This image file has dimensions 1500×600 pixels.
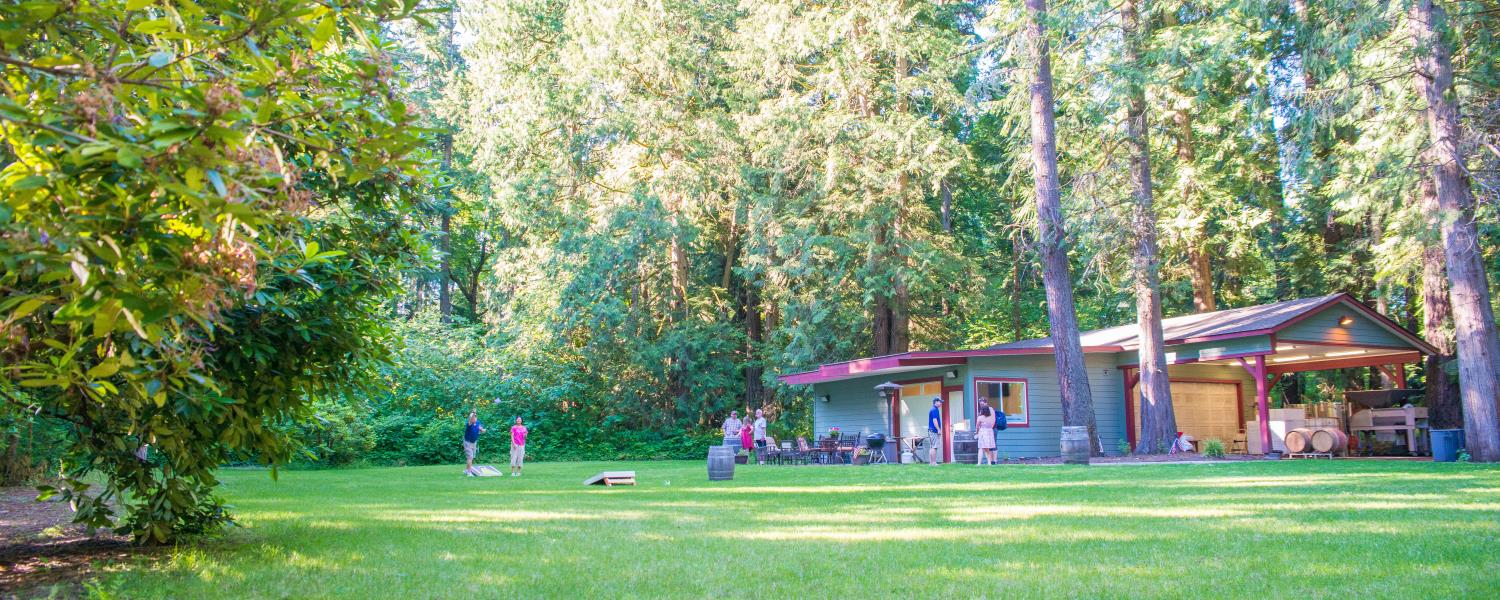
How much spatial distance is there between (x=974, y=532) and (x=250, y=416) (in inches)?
216

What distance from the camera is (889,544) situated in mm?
7367

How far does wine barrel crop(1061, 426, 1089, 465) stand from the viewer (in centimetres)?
1881

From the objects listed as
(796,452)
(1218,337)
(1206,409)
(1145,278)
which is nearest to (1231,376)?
(1206,409)

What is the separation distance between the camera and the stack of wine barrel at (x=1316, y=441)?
2072 centimetres

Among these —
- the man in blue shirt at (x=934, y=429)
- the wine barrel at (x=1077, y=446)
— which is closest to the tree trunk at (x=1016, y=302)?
the man in blue shirt at (x=934, y=429)

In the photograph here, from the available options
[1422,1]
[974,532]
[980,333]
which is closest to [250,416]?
[974,532]

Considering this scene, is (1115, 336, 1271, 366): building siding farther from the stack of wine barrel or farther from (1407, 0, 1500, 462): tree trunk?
(1407, 0, 1500, 462): tree trunk

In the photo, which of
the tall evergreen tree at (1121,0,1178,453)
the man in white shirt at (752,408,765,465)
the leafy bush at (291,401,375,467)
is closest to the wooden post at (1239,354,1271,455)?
the tall evergreen tree at (1121,0,1178,453)

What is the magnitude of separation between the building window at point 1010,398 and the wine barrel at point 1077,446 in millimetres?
4859

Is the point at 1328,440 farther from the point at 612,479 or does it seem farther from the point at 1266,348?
the point at 612,479

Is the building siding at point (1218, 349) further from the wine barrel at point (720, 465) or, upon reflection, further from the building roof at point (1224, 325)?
the wine barrel at point (720, 465)

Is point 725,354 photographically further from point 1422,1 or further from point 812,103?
point 1422,1

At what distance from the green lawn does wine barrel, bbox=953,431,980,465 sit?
7.56 m

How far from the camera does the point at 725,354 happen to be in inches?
1368
